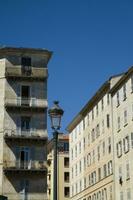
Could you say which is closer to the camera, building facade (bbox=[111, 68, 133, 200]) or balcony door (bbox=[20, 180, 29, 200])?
balcony door (bbox=[20, 180, 29, 200])

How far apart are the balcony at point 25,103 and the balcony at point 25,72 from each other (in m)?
2.84

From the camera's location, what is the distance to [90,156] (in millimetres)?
81188

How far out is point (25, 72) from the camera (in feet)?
202

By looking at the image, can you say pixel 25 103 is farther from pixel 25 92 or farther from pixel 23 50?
pixel 23 50

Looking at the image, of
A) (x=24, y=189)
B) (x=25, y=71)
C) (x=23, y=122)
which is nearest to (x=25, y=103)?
(x=23, y=122)

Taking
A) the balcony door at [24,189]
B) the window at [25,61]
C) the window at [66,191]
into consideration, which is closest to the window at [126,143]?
the balcony door at [24,189]

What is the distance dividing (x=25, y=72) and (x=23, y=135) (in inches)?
318

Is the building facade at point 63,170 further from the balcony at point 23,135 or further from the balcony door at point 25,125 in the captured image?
the balcony at point 23,135

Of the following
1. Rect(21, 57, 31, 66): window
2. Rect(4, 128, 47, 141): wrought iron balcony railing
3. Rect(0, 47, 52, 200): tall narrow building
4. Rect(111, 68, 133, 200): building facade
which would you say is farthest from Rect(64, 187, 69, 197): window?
Rect(21, 57, 31, 66): window

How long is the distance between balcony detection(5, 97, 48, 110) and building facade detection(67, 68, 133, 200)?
10.8 m

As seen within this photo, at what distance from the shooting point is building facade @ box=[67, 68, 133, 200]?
6226 centimetres

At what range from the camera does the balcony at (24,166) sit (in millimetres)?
56594

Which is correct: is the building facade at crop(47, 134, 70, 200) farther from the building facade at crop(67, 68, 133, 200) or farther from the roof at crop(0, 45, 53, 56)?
the roof at crop(0, 45, 53, 56)

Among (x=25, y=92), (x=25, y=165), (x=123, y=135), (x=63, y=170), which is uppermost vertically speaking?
(x=25, y=92)
